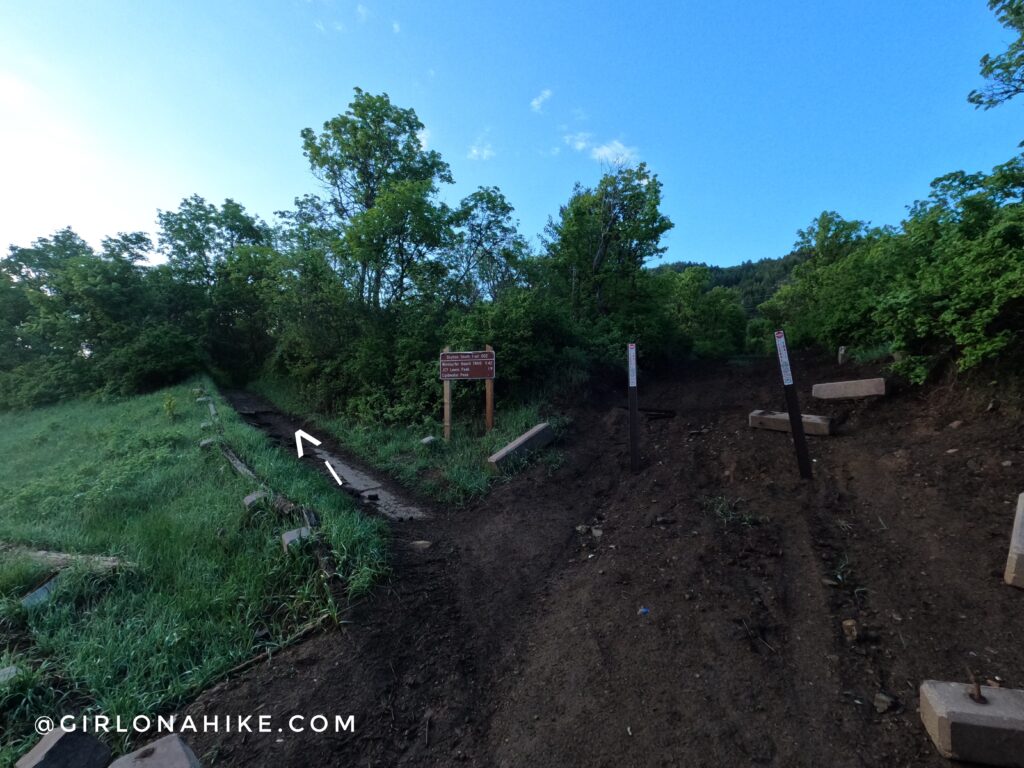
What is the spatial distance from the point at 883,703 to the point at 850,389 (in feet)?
17.3

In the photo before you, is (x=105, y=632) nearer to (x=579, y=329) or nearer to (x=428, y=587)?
(x=428, y=587)

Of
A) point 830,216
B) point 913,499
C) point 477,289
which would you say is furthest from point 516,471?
point 830,216

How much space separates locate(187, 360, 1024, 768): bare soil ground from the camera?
7.04 feet

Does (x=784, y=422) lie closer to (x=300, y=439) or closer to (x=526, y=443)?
(x=526, y=443)

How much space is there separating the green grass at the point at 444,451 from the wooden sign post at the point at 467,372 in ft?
0.82

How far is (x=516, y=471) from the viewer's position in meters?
6.22

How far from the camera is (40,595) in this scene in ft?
10.2

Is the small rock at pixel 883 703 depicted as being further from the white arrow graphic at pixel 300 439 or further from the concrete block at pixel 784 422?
the white arrow graphic at pixel 300 439

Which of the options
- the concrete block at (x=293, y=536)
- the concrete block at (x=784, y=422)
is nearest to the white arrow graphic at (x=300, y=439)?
the concrete block at (x=293, y=536)

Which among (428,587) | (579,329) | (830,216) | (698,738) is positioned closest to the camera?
(698,738)

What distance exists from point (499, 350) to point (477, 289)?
431cm

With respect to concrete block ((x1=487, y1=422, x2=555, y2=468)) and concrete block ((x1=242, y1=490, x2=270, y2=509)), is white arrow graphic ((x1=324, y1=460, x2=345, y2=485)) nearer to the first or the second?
concrete block ((x1=242, y1=490, x2=270, y2=509))

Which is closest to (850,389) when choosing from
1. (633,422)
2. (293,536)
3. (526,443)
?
(633,422)

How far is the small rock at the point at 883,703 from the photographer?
2115 millimetres
